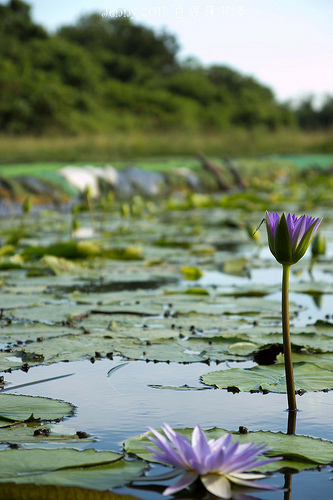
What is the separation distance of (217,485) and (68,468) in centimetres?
17

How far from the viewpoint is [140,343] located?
53.1 inches

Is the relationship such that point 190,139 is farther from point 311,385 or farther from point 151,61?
point 311,385

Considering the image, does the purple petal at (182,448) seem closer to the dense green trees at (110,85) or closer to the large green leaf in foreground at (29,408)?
the large green leaf in foreground at (29,408)

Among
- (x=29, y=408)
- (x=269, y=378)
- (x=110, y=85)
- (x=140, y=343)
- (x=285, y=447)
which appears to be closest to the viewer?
(x=285, y=447)

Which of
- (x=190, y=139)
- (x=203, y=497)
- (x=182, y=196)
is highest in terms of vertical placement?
(x=190, y=139)

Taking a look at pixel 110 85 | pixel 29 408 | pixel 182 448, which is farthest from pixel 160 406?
pixel 110 85

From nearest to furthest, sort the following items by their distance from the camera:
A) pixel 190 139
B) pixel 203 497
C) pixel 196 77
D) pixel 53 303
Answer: pixel 203 497 → pixel 53 303 → pixel 190 139 → pixel 196 77

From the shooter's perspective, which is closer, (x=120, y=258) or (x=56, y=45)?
(x=120, y=258)

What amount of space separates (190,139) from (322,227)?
10.5 metres

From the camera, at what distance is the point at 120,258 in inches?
102

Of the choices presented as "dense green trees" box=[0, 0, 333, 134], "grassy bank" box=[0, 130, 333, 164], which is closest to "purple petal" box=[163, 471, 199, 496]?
"grassy bank" box=[0, 130, 333, 164]

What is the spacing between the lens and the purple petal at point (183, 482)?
0.64 m

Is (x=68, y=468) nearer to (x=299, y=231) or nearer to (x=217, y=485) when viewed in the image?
(x=217, y=485)

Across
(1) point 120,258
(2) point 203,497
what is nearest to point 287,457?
(2) point 203,497
